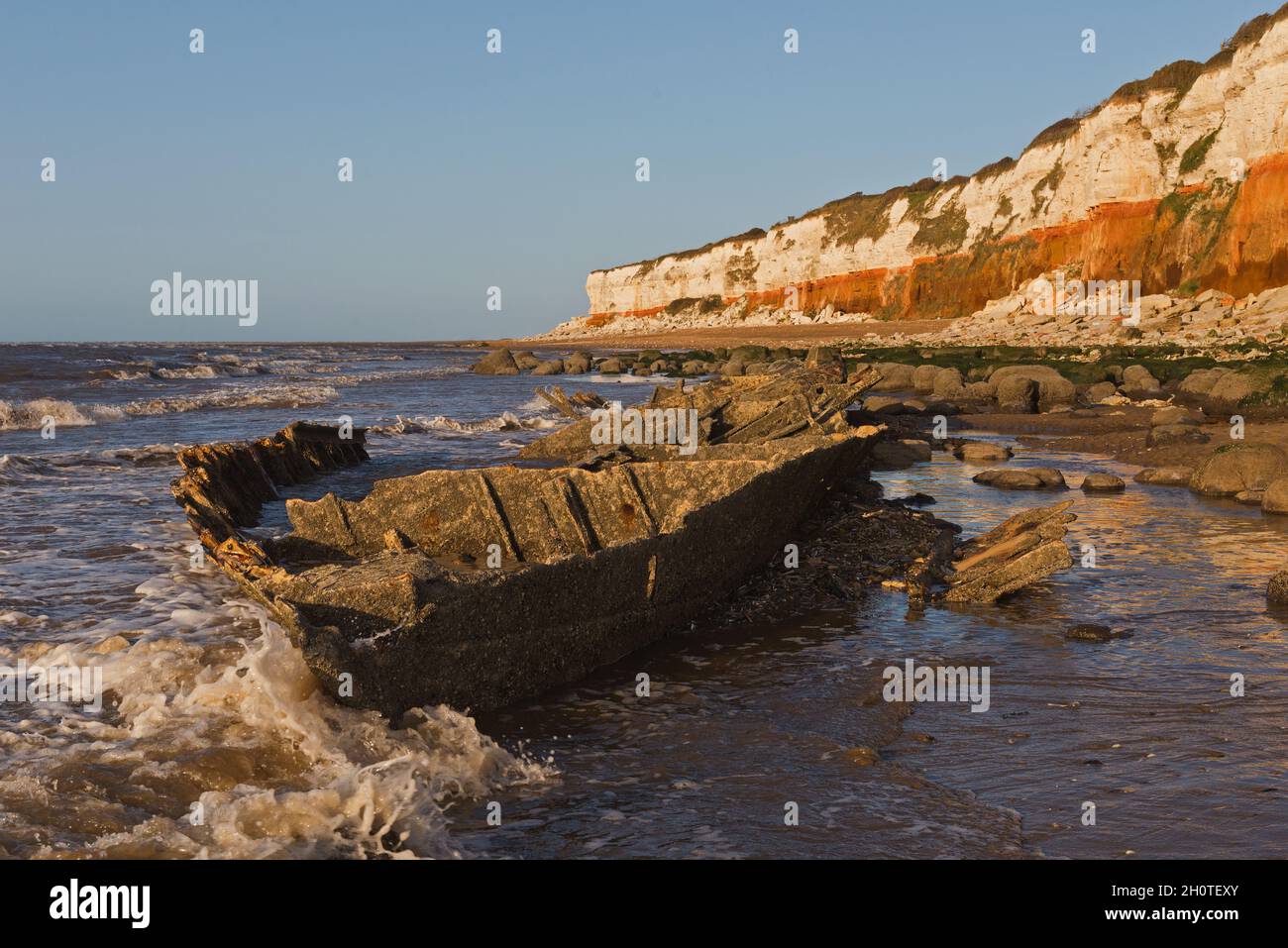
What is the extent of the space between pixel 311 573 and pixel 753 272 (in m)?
102

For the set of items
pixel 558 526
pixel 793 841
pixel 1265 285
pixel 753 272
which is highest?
pixel 753 272

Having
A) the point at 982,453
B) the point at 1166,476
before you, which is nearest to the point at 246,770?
the point at 1166,476

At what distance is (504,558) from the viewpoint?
1097cm

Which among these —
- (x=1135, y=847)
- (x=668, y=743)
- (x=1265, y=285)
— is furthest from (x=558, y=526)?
(x=1265, y=285)

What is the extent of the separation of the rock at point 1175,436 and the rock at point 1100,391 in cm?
853

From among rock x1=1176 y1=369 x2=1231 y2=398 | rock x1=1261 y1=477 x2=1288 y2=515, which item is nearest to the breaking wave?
rock x1=1176 y1=369 x2=1231 y2=398

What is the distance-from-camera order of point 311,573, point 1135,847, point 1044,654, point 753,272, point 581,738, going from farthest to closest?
point 753,272 → point 1044,654 → point 311,573 → point 581,738 → point 1135,847

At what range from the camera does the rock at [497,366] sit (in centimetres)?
5962

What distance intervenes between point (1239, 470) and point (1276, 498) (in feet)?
5.32

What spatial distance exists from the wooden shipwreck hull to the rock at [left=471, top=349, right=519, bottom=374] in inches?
1751

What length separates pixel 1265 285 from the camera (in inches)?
1811

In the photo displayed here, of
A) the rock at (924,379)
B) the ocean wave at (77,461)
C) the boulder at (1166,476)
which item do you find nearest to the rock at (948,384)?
the rock at (924,379)

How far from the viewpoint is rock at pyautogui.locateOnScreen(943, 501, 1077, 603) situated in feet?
34.6
